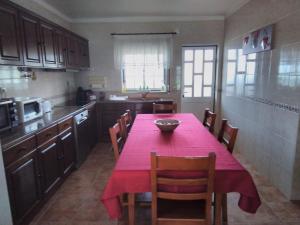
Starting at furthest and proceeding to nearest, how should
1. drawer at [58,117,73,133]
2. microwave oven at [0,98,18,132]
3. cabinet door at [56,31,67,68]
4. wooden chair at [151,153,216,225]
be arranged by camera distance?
1. cabinet door at [56,31,67,68]
2. drawer at [58,117,73,133]
3. microwave oven at [0,98,18,132]
4. wooden chair at [151,153,216,225]

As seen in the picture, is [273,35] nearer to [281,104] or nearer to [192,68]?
[281,104]

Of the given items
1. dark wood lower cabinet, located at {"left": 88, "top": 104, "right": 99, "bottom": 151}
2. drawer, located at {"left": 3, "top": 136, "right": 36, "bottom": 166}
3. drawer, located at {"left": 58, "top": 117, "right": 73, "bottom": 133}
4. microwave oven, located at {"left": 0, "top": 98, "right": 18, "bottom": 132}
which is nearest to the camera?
drawer, located at {"left": 3, "top": 136, "right": 36, "bottom": 166}

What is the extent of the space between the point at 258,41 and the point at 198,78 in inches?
70.7

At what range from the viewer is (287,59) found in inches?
90.3

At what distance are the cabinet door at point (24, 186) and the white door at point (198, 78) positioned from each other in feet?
10.8

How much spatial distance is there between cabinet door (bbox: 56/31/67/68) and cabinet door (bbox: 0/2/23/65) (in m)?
0.92

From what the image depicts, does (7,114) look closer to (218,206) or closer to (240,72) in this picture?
(218,206)

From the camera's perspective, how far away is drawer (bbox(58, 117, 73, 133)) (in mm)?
2542

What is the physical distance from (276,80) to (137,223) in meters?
2.19

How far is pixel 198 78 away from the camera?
4578mm

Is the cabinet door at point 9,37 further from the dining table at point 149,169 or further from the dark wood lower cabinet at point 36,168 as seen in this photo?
the dining table at point 149,169

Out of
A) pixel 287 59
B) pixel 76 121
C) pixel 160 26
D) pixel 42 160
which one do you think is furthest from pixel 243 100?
pixel 42 160

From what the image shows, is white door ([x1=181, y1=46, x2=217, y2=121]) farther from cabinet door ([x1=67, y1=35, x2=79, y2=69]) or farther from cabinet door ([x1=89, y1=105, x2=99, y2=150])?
cabinet door ([x1=67, y1=35, x2=79, y2=69])

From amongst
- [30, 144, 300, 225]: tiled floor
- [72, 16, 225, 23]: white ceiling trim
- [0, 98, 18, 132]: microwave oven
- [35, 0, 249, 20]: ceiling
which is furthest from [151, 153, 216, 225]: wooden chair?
[72, 16, 225, 23]: white ceiling trim
